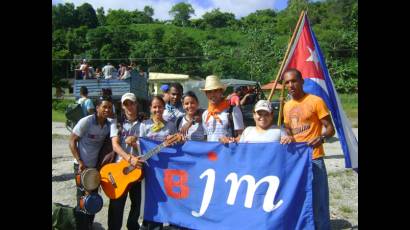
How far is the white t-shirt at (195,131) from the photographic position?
5334mm

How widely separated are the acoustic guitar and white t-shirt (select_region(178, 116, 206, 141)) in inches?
6.2

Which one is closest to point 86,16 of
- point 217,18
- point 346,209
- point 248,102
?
point 217,18

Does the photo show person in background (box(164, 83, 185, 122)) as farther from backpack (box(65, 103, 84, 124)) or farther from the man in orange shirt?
backpack (box(65, 103, 84, 124))

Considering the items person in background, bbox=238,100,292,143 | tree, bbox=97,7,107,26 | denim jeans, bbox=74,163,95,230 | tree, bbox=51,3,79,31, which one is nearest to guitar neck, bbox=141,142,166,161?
denim jeans, bbox=74,163,95,230

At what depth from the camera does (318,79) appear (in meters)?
6.07

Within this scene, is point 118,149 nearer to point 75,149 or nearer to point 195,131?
point 75,149

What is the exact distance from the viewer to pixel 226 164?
5.09 metres

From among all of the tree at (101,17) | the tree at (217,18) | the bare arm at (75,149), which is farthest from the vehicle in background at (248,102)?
the tree at (101,17)
